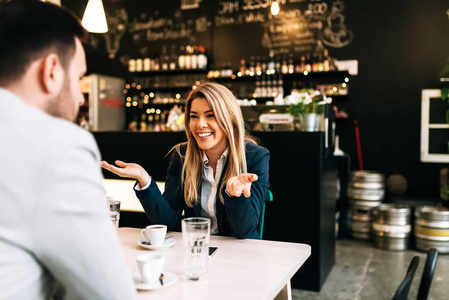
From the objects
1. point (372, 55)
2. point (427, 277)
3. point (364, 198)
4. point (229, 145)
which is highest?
point (372, 55)

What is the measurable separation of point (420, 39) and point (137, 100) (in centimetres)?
437

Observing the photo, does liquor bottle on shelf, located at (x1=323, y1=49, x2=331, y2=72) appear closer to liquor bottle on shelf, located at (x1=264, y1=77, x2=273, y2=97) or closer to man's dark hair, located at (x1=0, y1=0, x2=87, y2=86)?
liquor bottle on shelf, located at (x1=264, y1=77, x2=273, y2=97)

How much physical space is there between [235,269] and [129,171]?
0.68 m

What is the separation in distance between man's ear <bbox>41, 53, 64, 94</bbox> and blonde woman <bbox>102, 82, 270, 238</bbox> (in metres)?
1.20

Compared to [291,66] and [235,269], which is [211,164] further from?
[291,66]

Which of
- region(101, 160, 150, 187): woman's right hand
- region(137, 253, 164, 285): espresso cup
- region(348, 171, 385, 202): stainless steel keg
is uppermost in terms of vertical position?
region(101, 160, 150, 187): woman's right hand

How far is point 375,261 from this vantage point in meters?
4.17

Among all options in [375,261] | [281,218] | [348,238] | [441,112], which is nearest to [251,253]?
[281,218]

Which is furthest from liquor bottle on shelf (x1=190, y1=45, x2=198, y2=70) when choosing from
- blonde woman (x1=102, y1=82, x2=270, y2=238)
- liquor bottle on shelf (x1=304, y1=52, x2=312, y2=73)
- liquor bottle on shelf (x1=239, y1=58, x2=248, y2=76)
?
blonde woman (x1=102, y1=82, x2=270, y2=238)

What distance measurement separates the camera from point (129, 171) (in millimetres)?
1754

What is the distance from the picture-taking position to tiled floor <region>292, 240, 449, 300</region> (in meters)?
3.27

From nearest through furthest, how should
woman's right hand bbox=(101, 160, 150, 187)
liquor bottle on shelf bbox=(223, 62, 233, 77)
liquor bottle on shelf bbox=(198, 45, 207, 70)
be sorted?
woman's right hand bbox=(101, 160, 150, 187) → liquor bottle on shelf bbox=(223, 62, 233, 77) → liquor bottle on shelf bbox=(198, 45, 207, 70)

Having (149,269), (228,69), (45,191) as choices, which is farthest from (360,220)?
(45,191)

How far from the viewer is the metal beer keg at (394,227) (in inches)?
179
